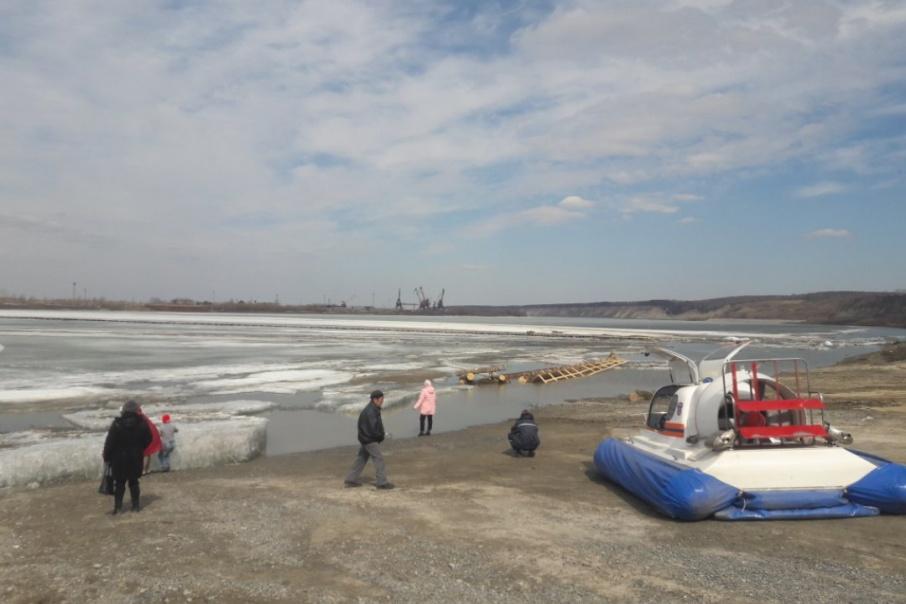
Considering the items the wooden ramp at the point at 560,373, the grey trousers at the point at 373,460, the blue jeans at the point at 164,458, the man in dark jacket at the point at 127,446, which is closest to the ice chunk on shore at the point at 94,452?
the blue jeans at the point at 164,458

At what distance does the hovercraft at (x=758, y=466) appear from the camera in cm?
798

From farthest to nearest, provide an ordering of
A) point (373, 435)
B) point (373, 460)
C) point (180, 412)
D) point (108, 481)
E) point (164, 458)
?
point (180, 412)
point (164, 458)
point (373, 460)
point (373, 435)
point (108, 481)

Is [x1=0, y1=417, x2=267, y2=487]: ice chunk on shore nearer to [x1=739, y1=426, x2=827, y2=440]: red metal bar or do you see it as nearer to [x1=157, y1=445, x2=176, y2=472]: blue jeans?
[x1=157, y1=445, x2=176, y2=472]: blue jeans

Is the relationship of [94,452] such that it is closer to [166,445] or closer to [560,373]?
[166,445]

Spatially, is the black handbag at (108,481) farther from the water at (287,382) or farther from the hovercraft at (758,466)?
the hovercraft at (758,466)

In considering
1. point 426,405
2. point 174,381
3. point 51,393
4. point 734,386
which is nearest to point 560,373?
point 426,405

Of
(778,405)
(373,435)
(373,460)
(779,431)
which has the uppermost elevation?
(778,405)

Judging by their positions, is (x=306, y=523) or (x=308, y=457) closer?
(x=306, y=523)

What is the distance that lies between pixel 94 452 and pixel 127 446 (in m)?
3.98

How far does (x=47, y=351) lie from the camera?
39.8m

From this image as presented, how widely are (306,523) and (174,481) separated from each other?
3846 mm

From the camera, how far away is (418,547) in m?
7.25

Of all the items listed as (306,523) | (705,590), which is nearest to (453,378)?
(306,523)

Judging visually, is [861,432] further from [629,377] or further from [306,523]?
[629,377]
